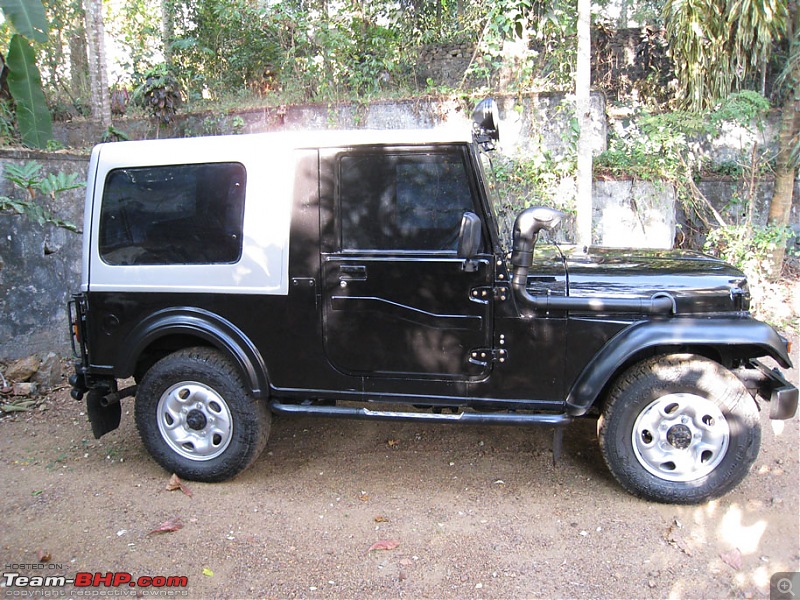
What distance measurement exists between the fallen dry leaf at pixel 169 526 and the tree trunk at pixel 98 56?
22.8 feet

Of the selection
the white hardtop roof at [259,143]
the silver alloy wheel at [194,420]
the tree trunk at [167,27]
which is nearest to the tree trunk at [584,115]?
the white hardtop roof at [259,143]

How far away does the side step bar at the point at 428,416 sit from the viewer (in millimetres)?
3463

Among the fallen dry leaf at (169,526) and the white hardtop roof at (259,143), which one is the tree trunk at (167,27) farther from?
the fallen dry leaf at (169,526)

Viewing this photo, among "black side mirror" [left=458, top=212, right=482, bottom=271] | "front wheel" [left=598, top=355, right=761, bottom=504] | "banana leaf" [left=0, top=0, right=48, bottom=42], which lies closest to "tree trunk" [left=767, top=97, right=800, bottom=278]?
"front wheel" [left=598, top=355, right=761, bottom=504]

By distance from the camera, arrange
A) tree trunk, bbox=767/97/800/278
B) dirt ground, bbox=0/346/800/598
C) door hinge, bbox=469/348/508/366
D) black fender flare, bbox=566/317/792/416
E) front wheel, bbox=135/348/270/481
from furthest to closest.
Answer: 1. tree trunk, bbox=767/97/800/278
2. front wheel, bbox=135/348/270/481
3. door hinge, bbox=469/348/508/366
4. black fender flare, bbox=566/317/792/416
5. dirt ground, bbox=0/346/800/598

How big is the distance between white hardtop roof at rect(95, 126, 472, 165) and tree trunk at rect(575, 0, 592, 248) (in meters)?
3.62

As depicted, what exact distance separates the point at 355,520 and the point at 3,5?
7488 mm

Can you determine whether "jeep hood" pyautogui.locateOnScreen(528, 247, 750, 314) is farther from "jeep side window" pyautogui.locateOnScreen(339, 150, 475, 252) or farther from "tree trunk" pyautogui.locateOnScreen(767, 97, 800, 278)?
"tree trunk" pyautogui.locateOnScreen(767, 97, 800, 278)

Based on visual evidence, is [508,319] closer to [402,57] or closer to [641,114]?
[641,114]

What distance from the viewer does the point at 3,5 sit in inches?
277

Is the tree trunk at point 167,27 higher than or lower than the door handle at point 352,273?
higher

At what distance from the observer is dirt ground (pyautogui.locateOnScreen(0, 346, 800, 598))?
2.93 meters

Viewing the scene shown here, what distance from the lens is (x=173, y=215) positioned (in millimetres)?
3781

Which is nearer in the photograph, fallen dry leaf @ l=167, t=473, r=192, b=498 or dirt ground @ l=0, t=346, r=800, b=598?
dirt ground @ l=0, t=346, r=800, b=598
